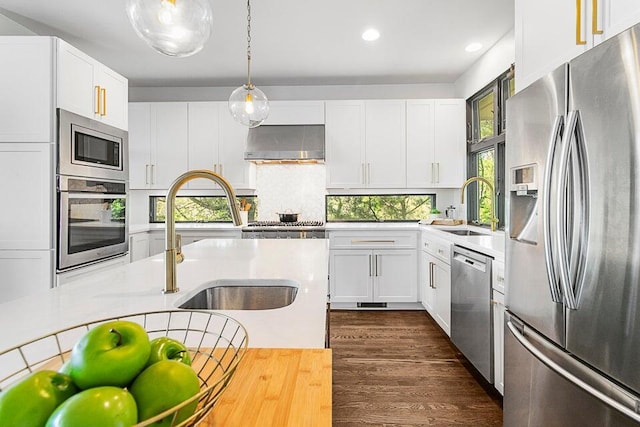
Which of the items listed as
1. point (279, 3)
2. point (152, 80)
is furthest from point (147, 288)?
point (152, 80)

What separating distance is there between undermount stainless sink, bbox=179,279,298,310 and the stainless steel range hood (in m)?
2.81

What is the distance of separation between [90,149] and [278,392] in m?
2.80

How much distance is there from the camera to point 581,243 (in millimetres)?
1168

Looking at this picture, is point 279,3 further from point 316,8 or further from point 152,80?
point 152,80

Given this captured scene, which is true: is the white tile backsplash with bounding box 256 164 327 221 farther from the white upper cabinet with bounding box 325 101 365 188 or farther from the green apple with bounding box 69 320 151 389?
the green apple with bounding box 69 320 151 389

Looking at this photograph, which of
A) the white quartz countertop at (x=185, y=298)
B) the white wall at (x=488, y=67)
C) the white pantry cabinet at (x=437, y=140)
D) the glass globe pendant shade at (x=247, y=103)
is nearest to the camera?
the white quartz countertop at (x=185, y=298)

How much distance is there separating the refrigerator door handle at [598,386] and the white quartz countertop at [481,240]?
2.53 feet

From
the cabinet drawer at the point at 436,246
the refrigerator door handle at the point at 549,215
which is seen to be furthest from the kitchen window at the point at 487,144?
the refrigerator door handle at the point at 549,215

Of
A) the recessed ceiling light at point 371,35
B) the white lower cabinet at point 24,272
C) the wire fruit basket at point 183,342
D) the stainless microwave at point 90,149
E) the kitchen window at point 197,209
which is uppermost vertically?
the recessed ceiling light at point 371,35

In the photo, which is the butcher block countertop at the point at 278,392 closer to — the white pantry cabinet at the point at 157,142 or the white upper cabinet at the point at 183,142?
the white upper cabinet at the point at 183,142

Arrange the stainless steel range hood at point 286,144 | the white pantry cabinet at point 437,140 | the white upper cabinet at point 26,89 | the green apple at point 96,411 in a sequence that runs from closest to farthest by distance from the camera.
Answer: the green apple at point 96,411 < the white upper cabinet at point 26,89 < the stainless steel range hood at point 286,144 < the white pantry cabinet at point 437,140

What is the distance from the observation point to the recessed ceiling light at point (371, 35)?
3.26 metres

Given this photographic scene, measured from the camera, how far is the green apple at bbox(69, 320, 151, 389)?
400 mm

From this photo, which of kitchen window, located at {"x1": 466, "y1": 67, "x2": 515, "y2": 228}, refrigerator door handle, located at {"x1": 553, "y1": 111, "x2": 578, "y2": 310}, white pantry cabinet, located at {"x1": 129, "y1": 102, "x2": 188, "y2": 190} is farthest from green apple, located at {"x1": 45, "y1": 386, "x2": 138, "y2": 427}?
white pantry cabinet, located at {"x1": 129, "y1": 102, "x2": 188, "y2": 190}
